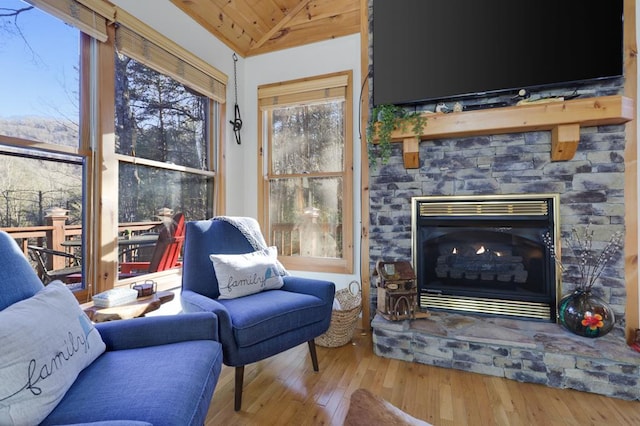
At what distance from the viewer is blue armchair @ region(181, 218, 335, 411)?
1.51 metres

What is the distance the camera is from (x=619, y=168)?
6.58 ft

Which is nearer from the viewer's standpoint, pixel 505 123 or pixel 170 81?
pixel 505 123

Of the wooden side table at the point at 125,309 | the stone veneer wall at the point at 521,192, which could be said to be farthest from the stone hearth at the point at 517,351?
the wooden side table at the point at 125,309

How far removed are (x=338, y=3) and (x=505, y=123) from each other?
→ 189cm

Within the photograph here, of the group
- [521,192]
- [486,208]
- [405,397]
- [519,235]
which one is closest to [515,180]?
[521,192]

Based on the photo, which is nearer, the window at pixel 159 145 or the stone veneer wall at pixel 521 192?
the stone veneer wall at pixel 521 192

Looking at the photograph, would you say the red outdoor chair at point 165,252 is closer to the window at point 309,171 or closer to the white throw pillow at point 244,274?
the white throw pillow at point 244,274

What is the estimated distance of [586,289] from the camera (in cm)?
197

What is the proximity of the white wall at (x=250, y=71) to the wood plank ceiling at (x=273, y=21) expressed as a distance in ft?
0.23

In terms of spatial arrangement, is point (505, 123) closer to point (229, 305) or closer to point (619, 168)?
point (619, 168)

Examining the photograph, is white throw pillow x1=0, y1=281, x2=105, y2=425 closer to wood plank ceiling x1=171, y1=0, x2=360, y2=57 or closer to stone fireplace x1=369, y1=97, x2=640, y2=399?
stone fireplace x1=369, y1=97, x2=640, y2=399

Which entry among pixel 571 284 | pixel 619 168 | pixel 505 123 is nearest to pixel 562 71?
pixel 505 123

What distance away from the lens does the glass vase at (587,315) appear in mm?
1858

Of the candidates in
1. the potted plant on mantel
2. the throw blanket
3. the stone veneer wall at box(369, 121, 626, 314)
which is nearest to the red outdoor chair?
the throw blanket
